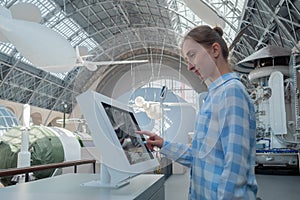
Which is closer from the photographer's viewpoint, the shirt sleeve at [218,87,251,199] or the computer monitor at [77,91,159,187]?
the shirt sleeve at [218,87,251,199]

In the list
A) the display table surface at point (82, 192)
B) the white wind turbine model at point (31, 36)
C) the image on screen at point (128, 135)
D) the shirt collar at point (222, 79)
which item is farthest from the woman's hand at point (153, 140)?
the white wind turbine model at point (31, 36)

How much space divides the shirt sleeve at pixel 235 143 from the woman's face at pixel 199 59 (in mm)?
152

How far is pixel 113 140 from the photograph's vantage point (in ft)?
3.25

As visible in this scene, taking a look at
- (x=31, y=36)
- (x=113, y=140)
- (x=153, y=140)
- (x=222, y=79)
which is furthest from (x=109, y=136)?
(x=31, y=36)

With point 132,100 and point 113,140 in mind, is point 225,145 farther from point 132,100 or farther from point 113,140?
point 132,100

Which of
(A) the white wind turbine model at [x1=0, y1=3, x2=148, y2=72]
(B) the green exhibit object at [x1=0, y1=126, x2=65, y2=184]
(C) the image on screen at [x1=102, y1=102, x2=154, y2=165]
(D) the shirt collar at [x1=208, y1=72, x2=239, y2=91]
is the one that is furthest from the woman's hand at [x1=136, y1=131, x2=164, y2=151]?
(B) the green exhibit object at [x1=0, y1=126, x2=65, y2=184]

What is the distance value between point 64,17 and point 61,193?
16.7m

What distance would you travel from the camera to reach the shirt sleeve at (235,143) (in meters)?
0.87

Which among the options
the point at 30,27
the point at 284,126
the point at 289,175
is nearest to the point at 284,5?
the point at 284,126

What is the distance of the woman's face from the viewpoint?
1.05m

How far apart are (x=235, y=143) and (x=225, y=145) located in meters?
0.04

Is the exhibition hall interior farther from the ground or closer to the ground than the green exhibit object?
farther from the ground

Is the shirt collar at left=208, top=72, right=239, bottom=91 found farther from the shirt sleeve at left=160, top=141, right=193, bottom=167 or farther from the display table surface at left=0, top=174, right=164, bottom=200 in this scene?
the display table surface at left=0, top=174, right=164, bottom=200

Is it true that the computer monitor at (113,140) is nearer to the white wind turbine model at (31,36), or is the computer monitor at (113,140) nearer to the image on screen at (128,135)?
the image on screen at (128,135)
